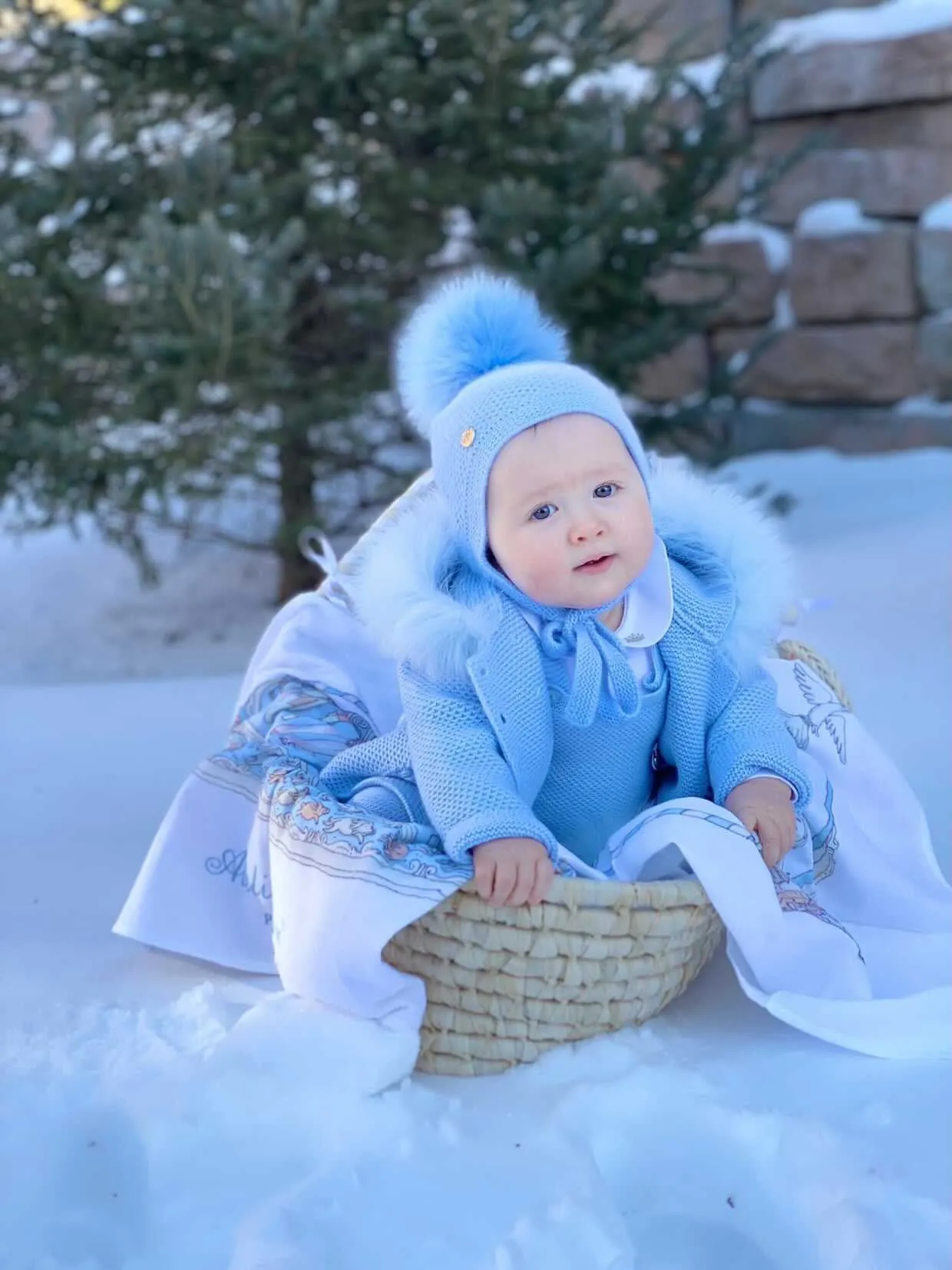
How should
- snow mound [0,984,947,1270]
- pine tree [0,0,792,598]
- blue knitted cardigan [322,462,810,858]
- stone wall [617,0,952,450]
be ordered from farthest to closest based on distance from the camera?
stone wall [617,0,952,450]
pine tree [0,0,792,598]
blue knitted cardigan [322,462,810,858]
snow mound [0,984,947,1270]

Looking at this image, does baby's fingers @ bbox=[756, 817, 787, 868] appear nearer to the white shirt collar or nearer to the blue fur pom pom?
the white shirt collar

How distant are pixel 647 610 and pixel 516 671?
0.19 meters

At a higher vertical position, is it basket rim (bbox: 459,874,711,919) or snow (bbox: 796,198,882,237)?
basket rim (bbox: 459,874,711,919)

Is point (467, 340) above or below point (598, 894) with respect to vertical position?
above

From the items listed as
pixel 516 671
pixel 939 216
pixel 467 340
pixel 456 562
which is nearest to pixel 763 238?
pixel 939 216

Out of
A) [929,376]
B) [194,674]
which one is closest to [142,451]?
[194,674]

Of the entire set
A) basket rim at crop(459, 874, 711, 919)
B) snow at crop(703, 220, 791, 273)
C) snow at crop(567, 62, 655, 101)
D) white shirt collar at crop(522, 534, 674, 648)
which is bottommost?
snow at crop(703, 220, 791, 273)

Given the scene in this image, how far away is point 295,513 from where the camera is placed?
3.79 meters

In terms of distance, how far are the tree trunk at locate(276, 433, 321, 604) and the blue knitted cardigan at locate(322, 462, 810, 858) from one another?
72.3 inches

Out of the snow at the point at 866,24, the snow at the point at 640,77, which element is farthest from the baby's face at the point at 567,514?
the snow at the point at 866,24

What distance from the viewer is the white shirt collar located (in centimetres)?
161

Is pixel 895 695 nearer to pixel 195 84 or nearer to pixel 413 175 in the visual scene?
pixel 413 175

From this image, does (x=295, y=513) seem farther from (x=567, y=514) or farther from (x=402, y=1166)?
(x=402, y=1166)

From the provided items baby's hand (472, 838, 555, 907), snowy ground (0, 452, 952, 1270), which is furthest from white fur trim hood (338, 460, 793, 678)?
snowy ground (0, 452, 952, 1270)
